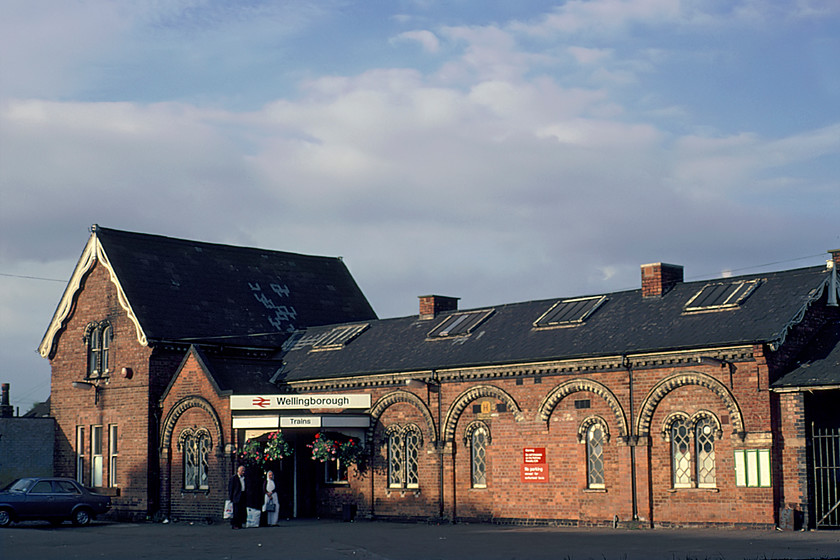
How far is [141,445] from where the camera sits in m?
39.2

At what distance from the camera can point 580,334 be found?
33.0 m

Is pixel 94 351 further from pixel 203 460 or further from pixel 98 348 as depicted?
pixel 203 460

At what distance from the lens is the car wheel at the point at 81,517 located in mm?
34094

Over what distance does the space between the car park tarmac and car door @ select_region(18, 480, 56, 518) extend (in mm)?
453

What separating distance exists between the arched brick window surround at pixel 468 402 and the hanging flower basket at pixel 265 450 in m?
5.02

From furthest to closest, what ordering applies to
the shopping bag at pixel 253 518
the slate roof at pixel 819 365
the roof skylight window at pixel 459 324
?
the roof skylight window at pixel 459 324
the shopping bag at pixel 253 518
the slate roof at pixel 819 365

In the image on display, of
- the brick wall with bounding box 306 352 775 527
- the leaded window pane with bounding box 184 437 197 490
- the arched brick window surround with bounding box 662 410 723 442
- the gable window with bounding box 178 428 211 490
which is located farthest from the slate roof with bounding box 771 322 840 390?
the leaded window pane with bounding box 184 437 197 490

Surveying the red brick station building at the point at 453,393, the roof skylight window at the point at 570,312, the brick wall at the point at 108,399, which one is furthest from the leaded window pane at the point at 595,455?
the brick wall at the point at 108,399

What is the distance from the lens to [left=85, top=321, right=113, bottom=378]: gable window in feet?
136

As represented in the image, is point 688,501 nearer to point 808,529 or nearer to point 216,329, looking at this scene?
point 808,529

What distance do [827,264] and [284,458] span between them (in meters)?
18.2

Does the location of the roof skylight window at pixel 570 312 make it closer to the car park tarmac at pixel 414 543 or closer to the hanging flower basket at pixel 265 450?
the car park tarmac at pixel 414 543

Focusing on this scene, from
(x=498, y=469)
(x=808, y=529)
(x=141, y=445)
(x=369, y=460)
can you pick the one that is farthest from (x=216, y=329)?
(x=808, y=529)

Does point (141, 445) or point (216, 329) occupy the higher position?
point (216, 329)
